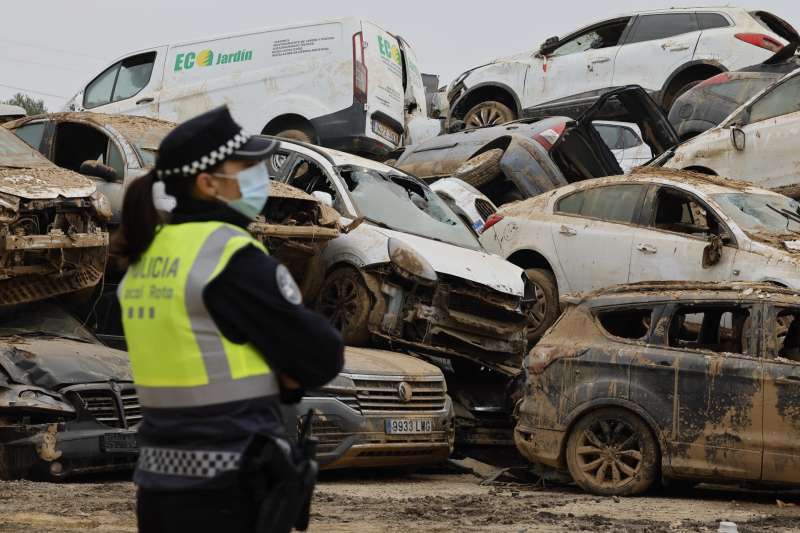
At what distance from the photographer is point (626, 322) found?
9.66 m

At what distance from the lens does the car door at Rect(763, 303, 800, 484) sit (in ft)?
28.2

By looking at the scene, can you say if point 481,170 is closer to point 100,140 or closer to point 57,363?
point 100,140

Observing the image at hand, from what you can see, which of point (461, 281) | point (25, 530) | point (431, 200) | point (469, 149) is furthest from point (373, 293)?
point (469, 149)

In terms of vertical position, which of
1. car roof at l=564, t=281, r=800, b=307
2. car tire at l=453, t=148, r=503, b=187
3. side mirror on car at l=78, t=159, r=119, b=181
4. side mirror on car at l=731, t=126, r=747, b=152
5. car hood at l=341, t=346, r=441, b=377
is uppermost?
side mirror on car at l=731, t=126, r=747, b=152

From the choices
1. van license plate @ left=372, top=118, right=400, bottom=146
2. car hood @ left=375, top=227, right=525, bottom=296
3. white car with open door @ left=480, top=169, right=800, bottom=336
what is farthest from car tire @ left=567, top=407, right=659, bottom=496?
van license plate @ left=372, top=118, right=400, bottom=146

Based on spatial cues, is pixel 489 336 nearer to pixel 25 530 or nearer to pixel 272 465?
pixel 25 530

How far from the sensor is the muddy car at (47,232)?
907 cm

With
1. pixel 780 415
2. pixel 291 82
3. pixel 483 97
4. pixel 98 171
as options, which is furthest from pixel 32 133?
pixel 483 97

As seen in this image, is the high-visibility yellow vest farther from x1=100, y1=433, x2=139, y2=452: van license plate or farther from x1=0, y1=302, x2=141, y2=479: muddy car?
x1=100, y1=433, x2=139, y2=452: van license plate

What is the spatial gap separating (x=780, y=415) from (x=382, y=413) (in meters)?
2.79

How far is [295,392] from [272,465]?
0.23 meters

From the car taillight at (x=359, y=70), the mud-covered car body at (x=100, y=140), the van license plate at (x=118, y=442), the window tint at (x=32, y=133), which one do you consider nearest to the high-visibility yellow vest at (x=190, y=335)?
the van license plate at (x=118, y=442)

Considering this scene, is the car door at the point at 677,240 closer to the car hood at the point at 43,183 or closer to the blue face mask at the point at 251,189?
the car hood at the point at 43,183

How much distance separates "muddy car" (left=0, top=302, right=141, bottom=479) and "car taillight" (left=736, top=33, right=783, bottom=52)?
11.1 meters
